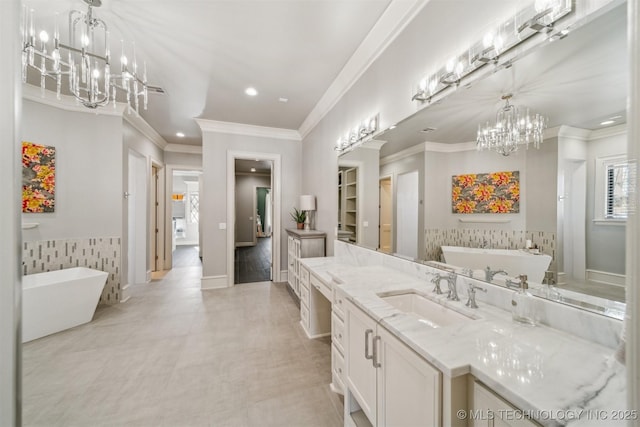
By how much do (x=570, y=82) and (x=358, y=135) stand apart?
5.33 ft

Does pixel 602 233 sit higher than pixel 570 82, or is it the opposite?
A: pixel 570 82

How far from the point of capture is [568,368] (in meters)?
0.75

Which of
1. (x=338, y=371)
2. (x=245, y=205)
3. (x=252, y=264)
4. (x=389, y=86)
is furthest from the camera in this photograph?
(x=245, y=205)

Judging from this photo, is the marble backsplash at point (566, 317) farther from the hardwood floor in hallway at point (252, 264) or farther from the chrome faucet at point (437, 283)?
the hardwood floor in hallway at point (252, 264)

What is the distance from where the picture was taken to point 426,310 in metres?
1.44

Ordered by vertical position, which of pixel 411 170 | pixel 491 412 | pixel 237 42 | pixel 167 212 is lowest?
pixel 491 412

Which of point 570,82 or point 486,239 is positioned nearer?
point 570,82

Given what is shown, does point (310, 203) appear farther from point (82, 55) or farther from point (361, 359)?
point (82, 55)

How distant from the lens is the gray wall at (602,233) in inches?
33.0

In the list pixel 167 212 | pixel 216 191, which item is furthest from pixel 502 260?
pixel 167 212

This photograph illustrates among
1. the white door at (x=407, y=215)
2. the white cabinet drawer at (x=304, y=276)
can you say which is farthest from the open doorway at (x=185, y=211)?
the white door at (x=407, y=215)

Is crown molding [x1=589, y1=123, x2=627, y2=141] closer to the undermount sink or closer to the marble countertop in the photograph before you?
the marble countertop

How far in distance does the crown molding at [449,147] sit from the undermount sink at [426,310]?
905 millimetres

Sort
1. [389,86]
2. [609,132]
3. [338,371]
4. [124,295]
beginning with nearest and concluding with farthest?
[609,132], [338,371], [389,86], [124,295]
